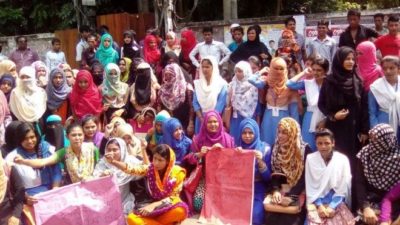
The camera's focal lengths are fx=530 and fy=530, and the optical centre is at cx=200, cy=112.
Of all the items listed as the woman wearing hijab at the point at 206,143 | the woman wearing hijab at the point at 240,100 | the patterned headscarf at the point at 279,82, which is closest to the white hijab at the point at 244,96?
the woman wearing hijab at the point at 240,100

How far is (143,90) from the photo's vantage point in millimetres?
6434

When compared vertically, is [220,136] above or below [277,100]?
below

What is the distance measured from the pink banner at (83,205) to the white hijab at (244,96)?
5.43 feet

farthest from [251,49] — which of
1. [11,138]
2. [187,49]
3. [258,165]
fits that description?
[11,138]

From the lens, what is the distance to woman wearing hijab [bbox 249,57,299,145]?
211 inches

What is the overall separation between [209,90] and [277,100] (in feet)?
2.73

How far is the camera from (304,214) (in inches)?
180

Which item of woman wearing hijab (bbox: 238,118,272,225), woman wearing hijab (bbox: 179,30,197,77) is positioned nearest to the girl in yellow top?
woman wearing hijab (bbox: 238,118,272,225)

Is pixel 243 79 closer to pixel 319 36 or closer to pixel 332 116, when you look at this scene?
pixel 332 116

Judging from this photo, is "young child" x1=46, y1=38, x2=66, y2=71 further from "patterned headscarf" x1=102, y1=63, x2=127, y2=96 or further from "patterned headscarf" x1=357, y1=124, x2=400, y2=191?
"patterned headscarf" x1=357, y1=124, x2=400, y2=191

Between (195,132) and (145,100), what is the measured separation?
2.58 ft

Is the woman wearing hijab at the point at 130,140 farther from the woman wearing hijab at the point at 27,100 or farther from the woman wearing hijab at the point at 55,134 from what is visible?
the woman wearing hijab at the point at 27,100

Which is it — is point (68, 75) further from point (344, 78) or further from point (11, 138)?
point (344, 78)

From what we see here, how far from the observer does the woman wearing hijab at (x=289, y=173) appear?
457 centimetres
